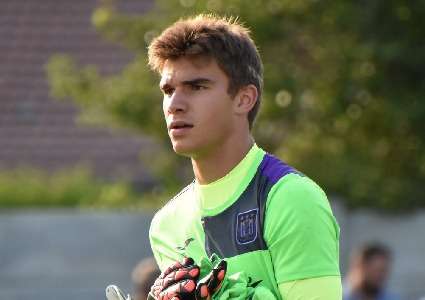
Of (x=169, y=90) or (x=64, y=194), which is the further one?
(x=64, y=194)

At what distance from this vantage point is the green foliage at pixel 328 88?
33.7ft

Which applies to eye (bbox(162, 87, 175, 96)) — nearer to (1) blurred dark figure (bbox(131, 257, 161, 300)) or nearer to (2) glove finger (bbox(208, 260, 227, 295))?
(2) glove finger (bbox(208, 260, 227, 295))

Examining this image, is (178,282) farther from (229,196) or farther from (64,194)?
(64,194)

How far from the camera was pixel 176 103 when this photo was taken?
4406 millimetres

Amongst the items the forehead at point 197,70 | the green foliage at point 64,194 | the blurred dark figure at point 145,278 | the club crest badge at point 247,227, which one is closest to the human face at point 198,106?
the forehead at point 197,70

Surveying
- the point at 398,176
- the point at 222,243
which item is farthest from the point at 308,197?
the point at 398,176

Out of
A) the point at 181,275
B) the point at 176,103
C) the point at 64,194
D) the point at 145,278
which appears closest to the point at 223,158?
the point at 176,103

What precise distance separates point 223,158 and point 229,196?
5.7 inches

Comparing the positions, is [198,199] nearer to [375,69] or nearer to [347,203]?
[375,69]

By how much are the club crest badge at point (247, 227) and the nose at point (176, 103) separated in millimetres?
396

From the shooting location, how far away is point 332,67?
10688 millimetres

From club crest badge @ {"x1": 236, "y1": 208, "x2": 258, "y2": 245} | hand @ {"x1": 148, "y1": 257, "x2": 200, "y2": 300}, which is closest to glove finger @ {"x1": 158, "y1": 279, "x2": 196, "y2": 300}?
hand @ {"x1": 148, "y1": 257, "x2": 200, "y2": 300}

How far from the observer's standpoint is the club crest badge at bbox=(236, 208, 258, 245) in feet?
14.0

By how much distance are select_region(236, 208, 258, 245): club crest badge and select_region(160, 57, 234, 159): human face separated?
0.29 m
